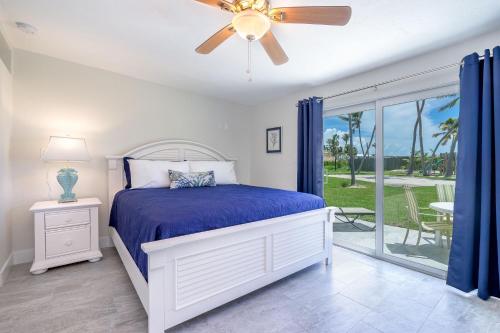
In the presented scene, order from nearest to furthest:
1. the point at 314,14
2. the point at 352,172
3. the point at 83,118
Answer: the point at 314,14 → the point at 83,118 → the point at 352,172

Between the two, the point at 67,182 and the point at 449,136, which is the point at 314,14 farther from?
the point at 67,182

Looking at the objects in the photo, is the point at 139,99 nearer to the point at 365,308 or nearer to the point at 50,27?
the point at 50,27

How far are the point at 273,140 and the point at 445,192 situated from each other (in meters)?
2.59

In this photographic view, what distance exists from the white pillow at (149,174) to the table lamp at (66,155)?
0.55m

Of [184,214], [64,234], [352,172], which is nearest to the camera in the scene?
[184,214]

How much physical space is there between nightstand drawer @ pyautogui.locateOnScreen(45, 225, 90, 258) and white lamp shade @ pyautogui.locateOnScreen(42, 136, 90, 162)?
0.76 metres

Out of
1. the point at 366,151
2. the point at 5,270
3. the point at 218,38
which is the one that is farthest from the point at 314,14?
the point at 5,270

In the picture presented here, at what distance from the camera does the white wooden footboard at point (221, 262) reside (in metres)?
1.45

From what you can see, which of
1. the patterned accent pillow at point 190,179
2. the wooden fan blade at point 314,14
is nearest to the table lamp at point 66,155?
the patterned accent pillow at point 190,179

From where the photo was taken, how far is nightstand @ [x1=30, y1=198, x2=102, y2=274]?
2.33 meters

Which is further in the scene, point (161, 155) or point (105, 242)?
point (161, 155)

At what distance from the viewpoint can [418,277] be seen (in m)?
2.36

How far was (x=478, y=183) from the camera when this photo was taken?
2027mm

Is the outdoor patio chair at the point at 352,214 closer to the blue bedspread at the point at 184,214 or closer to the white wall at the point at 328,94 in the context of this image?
the white wall at the point at 328,94
